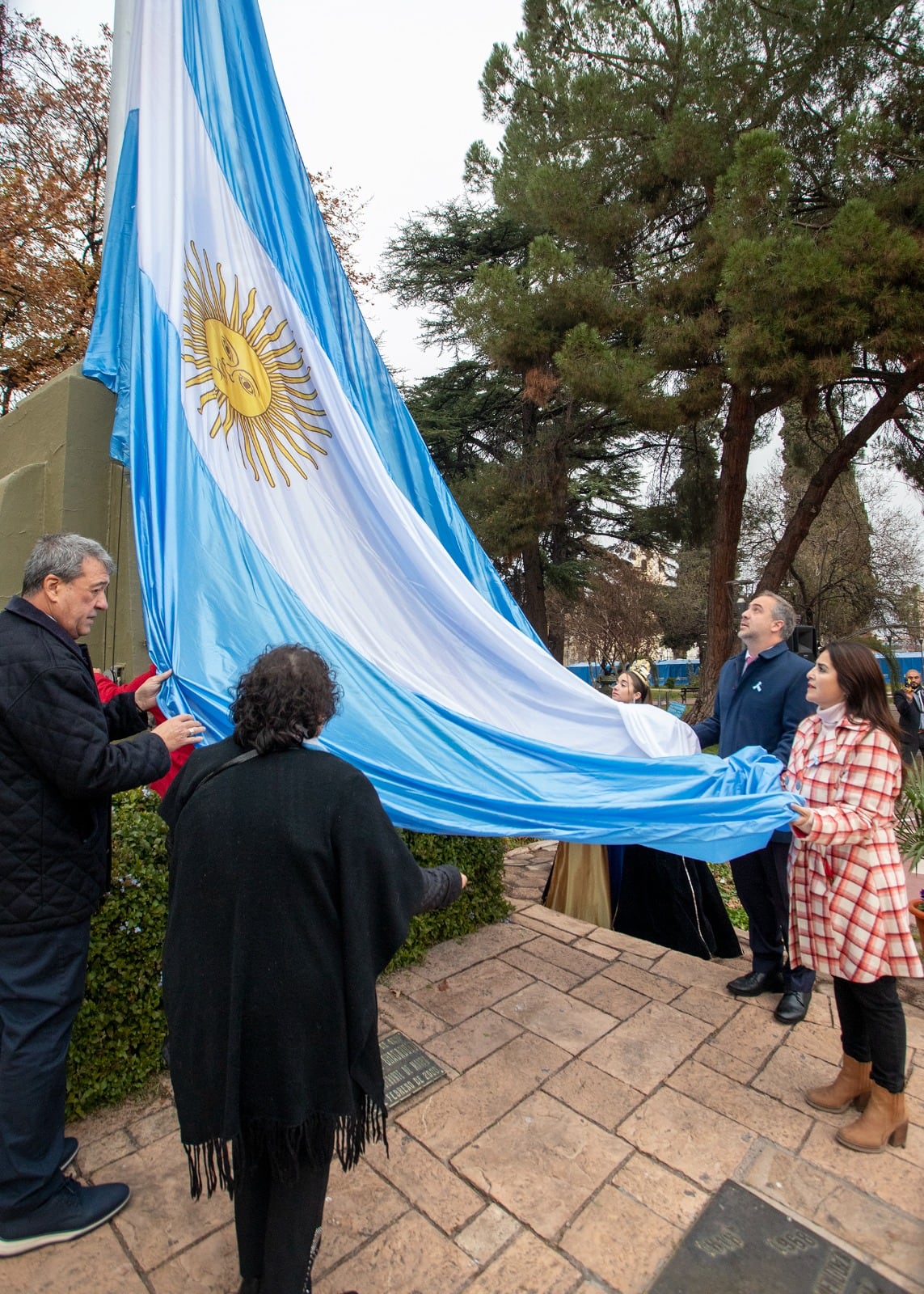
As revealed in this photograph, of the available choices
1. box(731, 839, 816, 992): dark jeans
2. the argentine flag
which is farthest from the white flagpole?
box(731, 839, 816, 992): dark jeans

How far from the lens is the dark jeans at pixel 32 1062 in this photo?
1754 millimetres

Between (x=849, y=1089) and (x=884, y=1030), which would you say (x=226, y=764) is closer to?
(x=884, y=1030)

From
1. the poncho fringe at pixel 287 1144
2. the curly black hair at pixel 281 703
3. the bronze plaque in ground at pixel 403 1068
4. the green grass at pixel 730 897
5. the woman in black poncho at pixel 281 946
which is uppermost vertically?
the curly black hair at pixel 281 703

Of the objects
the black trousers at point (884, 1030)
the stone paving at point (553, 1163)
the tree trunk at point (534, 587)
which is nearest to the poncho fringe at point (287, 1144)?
the stone paving at point (553, 1163)

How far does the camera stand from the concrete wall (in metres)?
3.31

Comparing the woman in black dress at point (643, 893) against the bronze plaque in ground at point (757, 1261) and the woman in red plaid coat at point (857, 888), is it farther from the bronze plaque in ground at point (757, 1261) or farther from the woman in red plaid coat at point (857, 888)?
the bronze plaque in ground at point (757, 1261)

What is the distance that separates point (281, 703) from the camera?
1.41 metres

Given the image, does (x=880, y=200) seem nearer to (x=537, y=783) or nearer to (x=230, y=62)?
(x=230, y=62)

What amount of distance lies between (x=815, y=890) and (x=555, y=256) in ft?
28.8

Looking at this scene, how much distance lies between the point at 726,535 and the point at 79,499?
897cm

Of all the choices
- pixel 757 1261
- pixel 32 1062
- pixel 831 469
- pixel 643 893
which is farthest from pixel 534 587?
pixel 32 1062

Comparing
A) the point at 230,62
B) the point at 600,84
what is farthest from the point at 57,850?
the point at 600,84

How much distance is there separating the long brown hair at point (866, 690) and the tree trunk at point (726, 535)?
773 centimetres

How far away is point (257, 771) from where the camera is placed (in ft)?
4.55
